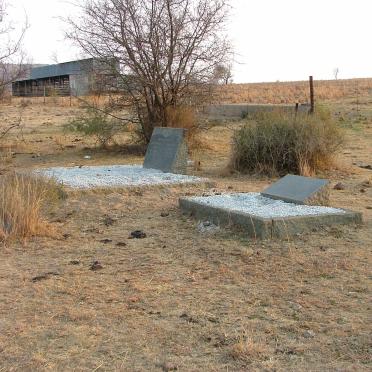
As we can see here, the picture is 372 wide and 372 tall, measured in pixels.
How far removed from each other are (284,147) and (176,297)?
282 inches

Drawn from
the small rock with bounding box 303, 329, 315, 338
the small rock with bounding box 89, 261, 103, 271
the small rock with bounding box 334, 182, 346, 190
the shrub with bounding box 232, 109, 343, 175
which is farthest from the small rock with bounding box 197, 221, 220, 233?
the shrub with bounding box 232, 109, 343, 175

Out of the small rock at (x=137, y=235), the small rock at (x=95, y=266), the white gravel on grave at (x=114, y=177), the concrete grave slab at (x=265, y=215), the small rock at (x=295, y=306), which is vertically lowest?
the small rock at (x=295, y=306)

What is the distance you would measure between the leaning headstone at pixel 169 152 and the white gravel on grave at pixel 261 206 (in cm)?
290

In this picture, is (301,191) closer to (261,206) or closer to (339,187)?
(261,206)

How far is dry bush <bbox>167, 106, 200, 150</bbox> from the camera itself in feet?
50.2

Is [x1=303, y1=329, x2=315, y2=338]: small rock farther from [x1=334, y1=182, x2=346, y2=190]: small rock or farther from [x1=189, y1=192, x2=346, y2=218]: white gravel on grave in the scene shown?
[x1=334, y1=182, x2=346, y2=190]: small rock

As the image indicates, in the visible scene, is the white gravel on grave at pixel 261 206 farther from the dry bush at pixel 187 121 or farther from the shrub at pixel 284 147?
the dry bush at pixel 187 121

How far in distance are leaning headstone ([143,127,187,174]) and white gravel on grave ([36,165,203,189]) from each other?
→ 0.63ft

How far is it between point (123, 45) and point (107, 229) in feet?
28.1

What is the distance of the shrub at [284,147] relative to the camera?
11.4 meters

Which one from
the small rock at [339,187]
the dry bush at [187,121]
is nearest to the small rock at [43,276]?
the small rock at [339,187]

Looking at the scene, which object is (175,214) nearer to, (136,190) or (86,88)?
(136,190)

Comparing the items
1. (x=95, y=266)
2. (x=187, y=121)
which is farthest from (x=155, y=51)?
(x=95, y=266)

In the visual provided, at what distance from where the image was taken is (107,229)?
7102 mm
